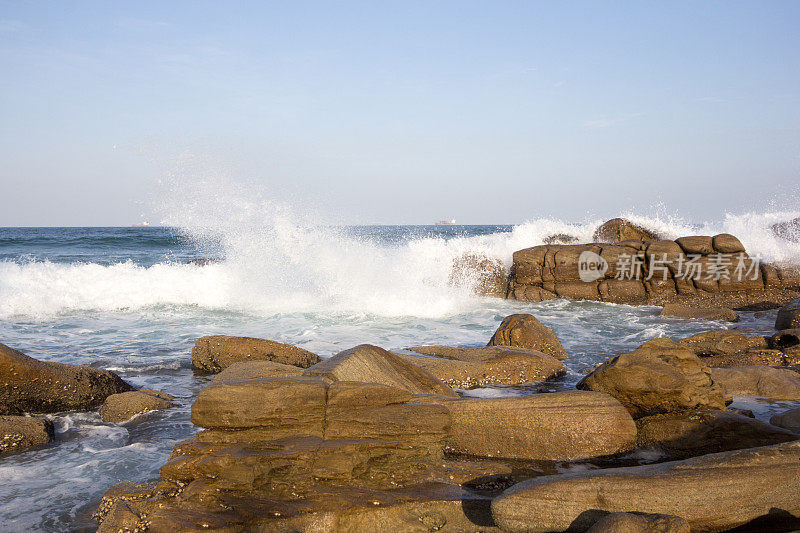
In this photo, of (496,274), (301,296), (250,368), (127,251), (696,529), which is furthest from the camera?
(127,251)

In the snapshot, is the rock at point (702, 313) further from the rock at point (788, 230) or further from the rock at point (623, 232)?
the rock at point (623, 232)

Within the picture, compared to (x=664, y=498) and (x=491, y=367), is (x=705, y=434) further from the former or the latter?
(x=491, y=367)

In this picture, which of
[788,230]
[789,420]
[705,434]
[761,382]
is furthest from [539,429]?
[788,230]

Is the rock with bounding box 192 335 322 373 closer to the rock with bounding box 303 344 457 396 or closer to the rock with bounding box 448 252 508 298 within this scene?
the rock with bounding box 303 344 457 396

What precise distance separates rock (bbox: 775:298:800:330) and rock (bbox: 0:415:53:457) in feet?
30.8

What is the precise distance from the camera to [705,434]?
3.90 metres

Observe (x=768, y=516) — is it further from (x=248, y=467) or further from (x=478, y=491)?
(x=248, y=467)

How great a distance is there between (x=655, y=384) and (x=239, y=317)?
870 cm

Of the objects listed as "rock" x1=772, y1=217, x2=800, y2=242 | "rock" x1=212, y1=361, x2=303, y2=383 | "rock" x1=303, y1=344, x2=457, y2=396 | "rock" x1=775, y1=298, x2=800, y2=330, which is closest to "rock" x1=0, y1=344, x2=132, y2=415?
"rock" x1=212, y1=361, x2=303, y2=383

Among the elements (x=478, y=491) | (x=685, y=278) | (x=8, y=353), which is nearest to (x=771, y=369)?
(x=478, y=491)

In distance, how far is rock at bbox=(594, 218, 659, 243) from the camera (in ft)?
54.8

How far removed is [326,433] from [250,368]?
1550mm

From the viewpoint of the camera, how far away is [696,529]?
2656mm

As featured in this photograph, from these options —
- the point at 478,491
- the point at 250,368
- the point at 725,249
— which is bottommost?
the point at 478,491
